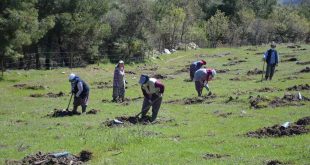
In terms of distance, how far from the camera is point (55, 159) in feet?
56.7

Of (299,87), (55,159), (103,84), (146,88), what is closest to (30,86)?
(103,84)

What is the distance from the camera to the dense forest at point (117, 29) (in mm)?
53438

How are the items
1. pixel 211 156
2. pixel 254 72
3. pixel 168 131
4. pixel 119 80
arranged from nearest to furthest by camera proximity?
pixel 211 156, pixel 168 131, pixel 119 80, pixel 254 72

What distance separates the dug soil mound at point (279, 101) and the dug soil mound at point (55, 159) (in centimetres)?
1328

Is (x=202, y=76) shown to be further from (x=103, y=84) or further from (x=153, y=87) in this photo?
A: (x=103, y=84)

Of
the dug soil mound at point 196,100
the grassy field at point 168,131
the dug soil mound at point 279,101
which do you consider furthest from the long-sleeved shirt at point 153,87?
the dug soil mound at point 196,100

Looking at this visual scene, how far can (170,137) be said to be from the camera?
21.4 metres

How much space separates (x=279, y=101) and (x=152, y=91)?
342 inches

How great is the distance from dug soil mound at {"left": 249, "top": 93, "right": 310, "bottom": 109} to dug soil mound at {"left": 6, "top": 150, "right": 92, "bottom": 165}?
13.3 m

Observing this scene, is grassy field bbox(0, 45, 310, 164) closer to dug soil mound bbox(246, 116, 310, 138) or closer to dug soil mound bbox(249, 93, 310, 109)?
dug soil mound bbox(249, 93, 310, 109)

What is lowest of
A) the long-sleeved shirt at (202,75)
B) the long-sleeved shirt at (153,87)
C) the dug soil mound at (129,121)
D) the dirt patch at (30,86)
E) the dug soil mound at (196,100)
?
the dirt patch at (30,86)

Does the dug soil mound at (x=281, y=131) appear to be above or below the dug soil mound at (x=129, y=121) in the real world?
above

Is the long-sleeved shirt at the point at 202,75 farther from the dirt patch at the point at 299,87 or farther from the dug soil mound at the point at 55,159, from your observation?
the dug soil mound at the point at 55,159

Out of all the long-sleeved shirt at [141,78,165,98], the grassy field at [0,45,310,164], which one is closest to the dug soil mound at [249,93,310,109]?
the grassy field at [0,45,310,164]
